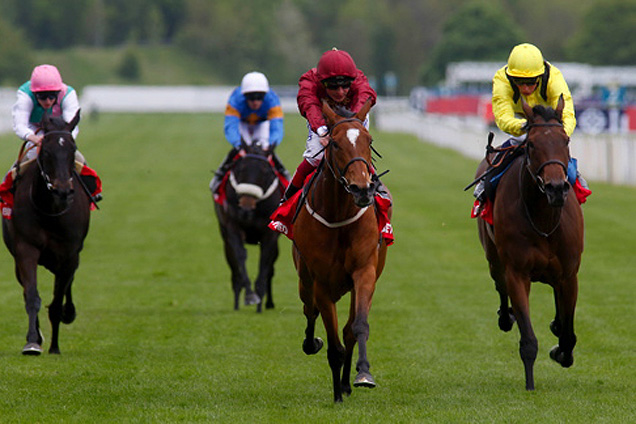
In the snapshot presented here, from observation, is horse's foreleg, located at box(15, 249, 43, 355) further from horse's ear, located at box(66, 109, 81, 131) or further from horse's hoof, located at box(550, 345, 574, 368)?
horse's hoof, located at box(550, 345, 574, 368)

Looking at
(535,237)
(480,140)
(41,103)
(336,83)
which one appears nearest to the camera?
(336,83)

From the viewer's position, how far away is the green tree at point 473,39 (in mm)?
124250

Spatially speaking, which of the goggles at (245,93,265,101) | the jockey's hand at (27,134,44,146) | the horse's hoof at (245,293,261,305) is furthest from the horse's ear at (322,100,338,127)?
the goggles at (245,93,265,101)

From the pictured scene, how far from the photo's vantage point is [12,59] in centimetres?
11031

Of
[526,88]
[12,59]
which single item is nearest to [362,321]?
[526,88]

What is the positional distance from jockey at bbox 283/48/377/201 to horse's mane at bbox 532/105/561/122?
1.15 m

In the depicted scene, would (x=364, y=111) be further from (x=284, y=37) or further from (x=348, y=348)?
(x=284, y=37)

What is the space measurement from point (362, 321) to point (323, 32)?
483ft

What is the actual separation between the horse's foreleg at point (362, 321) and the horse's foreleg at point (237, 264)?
528cm

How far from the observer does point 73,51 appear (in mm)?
129625

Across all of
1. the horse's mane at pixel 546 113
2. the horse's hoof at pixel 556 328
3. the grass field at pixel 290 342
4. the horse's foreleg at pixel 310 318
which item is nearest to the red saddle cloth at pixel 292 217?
the horse's foreleg at pixel 310 318

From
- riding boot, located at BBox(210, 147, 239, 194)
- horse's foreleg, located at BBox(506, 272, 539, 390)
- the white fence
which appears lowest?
the white fence

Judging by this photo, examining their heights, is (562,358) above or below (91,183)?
below

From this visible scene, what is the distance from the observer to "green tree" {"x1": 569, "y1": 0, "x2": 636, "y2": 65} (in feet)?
409
